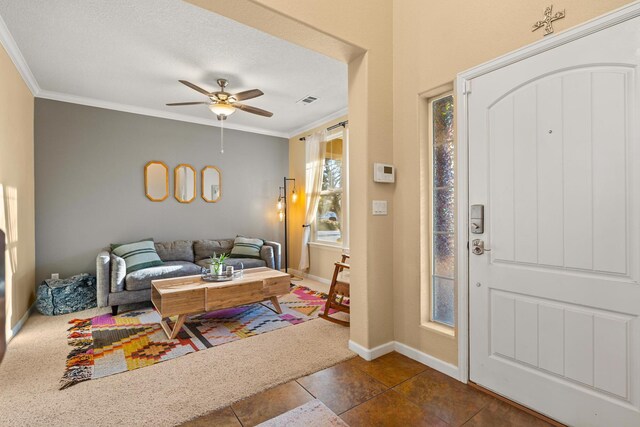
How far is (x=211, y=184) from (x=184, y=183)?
1.48ft

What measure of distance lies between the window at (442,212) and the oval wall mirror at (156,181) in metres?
4.24

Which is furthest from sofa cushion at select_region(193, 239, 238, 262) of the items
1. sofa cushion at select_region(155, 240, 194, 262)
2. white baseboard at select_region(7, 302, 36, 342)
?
white baseboard at select_region(7, 302, 36, 342)

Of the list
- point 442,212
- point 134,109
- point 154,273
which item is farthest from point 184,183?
point 442,212

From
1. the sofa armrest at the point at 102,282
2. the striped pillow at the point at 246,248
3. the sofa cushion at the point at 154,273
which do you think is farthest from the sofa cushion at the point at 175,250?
the sofa armrest at the point at 102,282

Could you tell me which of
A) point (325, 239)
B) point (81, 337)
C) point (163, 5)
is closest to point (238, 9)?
point (163, 5)

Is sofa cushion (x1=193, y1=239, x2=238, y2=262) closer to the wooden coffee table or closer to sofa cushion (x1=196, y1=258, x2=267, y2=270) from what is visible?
sofa cushion (x1=196, y1=258, x2=267, y2=270)

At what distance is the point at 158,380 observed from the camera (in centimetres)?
217

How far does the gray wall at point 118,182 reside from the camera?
410 cm

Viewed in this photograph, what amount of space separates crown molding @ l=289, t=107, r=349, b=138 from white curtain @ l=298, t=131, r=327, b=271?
20cm

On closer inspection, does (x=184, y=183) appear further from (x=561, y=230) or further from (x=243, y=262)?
(x=561, y=230)

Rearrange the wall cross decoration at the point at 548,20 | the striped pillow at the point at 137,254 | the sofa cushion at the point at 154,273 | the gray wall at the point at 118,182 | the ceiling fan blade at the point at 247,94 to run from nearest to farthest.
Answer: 1. the wall cross decoration at the point at 548,20
2. the ceiling fan blade at the point at 247,94
3. the sofa cushion at the point at 154,273
4. the striped pillow at the point at 137,254
5. the gray wall at the point at 118,182

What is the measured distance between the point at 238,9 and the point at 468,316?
8.37 feet

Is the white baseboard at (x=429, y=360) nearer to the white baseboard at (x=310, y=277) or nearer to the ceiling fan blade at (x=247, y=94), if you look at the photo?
the white baseboard at (x=310, y=277)

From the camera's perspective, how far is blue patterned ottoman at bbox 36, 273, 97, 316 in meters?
3.59
